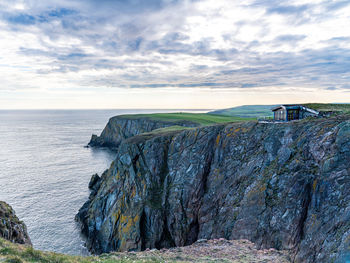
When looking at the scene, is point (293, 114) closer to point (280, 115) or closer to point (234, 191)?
point (280, 115)

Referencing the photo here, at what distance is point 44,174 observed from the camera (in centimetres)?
6981

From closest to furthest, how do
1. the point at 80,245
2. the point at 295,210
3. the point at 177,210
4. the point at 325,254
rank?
1. the point at 325,254
2. the point at 295,210
3. the point at 177,210
4. the point at 80,245

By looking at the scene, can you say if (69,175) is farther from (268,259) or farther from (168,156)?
(268,259)

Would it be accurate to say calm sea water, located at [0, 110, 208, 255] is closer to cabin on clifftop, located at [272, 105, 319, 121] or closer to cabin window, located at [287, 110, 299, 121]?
cabin on clifftop, located at [272, 105, 319, 121]

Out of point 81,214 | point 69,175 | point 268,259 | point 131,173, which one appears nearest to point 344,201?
point 268,259

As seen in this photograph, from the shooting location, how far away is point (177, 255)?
19875 mm

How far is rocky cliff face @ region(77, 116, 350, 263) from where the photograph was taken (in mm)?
19828

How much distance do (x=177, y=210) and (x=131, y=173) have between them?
43.3 feet

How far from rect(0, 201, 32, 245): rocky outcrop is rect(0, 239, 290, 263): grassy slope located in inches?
233

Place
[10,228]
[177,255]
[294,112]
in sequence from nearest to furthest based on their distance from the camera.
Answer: [177,255] < [10,228] < [294,112]

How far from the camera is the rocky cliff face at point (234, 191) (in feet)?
65.1

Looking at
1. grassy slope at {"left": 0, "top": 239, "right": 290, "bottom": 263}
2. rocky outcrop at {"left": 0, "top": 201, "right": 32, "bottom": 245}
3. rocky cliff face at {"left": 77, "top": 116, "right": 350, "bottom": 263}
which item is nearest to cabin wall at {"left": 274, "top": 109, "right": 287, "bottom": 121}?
rocky cliff face at {"left": 77, "top": 116, "right": 350, "bottom": 263}

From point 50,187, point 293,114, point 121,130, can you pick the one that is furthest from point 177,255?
point 121,130

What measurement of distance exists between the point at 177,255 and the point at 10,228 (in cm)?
1762
